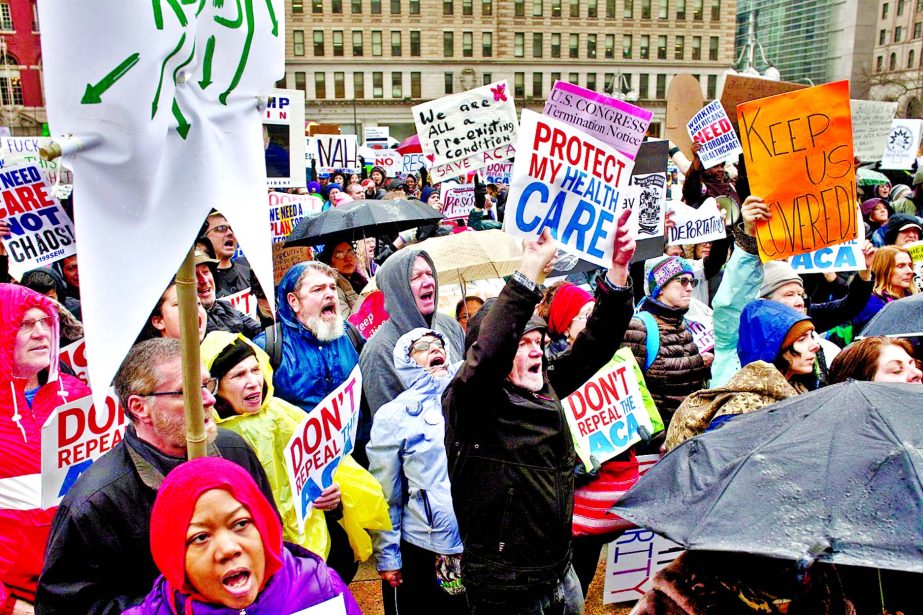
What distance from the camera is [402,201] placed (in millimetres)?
7512

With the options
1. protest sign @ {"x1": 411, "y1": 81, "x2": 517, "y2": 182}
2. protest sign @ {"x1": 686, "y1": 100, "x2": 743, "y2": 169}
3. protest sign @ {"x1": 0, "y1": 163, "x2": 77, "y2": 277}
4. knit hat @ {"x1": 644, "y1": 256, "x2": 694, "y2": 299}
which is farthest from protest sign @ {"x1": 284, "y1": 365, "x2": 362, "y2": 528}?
protest sign @ {"x1": 686, "y1": 100, "x2": 743, "y2": 169}

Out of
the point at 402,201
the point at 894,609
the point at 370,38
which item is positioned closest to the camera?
the point at 894,609

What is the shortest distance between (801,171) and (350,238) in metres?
3.84

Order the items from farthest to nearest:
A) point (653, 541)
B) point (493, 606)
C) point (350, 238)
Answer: point (350, 238)
point (653, 541)
point (493, 606)

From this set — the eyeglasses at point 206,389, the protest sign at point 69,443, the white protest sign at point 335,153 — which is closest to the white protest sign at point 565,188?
the eyeglasses at point 206,389

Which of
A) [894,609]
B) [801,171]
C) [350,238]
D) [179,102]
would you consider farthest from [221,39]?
[350,238]

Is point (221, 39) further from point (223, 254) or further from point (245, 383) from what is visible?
point (223, 254)

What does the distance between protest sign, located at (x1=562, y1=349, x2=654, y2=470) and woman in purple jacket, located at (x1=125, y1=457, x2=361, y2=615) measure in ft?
7.17

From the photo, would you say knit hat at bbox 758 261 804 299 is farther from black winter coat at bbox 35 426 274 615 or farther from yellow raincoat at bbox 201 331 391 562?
black winter coat at bbox 35 426 274 615

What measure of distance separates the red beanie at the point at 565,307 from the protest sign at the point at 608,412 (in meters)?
0.47

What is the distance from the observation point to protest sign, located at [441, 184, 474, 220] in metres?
10.3

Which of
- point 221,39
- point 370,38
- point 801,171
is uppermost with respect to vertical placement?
point 370,38

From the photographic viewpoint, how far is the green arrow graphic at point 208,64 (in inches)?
76.5

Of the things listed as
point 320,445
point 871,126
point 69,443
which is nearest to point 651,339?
point 320,445
